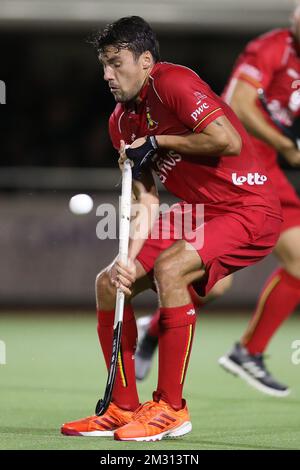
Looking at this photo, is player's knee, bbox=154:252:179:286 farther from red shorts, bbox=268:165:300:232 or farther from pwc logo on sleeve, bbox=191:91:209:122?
red shorts, bbox=268:165:300:232

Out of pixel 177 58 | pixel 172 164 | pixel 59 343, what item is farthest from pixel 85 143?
pixel 172 164

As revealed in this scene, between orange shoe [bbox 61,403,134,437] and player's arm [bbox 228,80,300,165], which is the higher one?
player's arm [bbox 228,80,300,165]

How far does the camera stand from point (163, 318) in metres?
4.30

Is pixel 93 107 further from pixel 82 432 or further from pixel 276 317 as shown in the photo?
pixel 82 432

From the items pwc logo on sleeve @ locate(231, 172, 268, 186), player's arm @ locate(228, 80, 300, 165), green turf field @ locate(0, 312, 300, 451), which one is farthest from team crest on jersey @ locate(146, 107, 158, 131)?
player's arm @ locate(228, 80, 300, 165)

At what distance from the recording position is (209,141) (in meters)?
4.27

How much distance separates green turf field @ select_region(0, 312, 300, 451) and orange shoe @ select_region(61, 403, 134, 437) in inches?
2.6

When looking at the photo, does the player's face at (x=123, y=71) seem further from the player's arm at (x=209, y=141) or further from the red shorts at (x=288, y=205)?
the red shorts at (x=288, y=205)

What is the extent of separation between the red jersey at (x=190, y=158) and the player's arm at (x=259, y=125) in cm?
125

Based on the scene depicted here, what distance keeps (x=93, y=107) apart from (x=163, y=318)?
8631 mm

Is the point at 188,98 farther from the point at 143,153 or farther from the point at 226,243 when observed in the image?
the point at 226,243

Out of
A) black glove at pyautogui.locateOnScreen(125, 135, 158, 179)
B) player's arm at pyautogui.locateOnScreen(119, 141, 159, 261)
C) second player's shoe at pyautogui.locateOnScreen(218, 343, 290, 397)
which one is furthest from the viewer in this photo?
second player's shoe at pyautogui.locateOnScreen(218, 343, 290, 397)

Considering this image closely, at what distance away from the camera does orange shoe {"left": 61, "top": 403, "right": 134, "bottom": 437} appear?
4.34 metres

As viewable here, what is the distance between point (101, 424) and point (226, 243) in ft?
2.92
